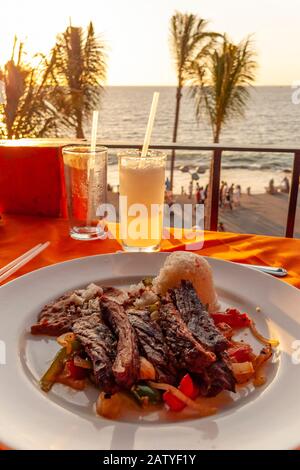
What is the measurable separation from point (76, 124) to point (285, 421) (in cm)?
1328

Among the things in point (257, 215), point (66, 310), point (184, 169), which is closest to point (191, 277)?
point (66, 310)

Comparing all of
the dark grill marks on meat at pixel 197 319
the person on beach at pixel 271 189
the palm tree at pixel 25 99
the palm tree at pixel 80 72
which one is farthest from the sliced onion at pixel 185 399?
the person on beach at pixel 271 189

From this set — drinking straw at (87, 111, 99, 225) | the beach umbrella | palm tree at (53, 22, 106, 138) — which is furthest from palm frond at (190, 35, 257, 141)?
drinking straw at (87, 111, 99, 225)

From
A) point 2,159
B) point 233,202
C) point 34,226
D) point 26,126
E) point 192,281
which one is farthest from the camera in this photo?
point 233,202

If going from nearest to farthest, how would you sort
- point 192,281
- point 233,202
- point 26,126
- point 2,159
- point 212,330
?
point 212,330 < point 192,281 < point 2,159 < point 26,126 < point 233,202

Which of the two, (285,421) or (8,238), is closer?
(285,421)

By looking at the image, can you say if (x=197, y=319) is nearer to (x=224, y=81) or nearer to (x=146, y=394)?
(x=146, y=394)

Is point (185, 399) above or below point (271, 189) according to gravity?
above

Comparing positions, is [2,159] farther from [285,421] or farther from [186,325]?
[285,421]

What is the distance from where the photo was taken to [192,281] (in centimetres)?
146

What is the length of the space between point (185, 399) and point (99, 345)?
0.83ft

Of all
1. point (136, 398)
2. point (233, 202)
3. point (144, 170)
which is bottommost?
point (233, 202)

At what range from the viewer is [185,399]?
0.95 m

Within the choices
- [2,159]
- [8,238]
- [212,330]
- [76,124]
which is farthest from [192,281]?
[76,124]
